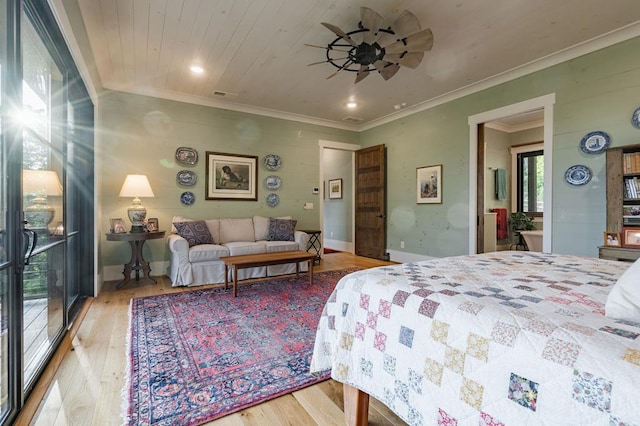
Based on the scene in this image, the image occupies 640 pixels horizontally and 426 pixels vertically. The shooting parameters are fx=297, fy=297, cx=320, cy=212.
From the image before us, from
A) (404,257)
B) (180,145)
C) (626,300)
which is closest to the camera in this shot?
(626,300)

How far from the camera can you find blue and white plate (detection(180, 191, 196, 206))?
4637 mm

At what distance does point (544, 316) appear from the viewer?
0.87 m

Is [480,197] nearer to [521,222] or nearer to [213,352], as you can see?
[521,222]

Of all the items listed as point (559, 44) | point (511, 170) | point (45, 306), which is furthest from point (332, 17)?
point (511, 170)

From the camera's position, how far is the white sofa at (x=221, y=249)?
377 cm

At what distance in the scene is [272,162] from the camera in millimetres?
5379

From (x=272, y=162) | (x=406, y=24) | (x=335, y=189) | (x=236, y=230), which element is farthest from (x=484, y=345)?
(x=335, y=189)

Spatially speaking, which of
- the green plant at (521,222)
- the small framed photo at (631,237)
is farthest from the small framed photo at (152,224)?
the green plant at (521,222)

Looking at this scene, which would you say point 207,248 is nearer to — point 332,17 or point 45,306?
point 45,306

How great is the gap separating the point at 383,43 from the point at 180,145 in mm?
3301

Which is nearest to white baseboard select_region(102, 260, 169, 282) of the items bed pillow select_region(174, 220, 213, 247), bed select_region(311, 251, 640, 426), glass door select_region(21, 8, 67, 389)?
bed pillow select_region(174, 220, 213, 247)

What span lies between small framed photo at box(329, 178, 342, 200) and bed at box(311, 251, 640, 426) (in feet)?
18.6

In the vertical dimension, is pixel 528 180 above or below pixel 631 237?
above

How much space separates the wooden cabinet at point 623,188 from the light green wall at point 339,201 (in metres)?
4.38
